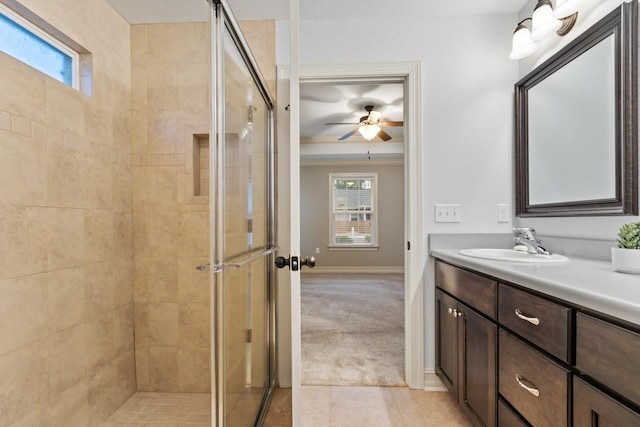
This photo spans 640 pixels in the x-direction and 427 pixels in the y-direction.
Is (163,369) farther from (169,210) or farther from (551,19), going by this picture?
(551,19)

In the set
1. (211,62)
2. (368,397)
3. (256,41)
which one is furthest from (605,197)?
(256,41)

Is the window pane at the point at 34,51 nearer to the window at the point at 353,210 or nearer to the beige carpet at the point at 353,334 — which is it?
the beige carpet at the point at 353,334

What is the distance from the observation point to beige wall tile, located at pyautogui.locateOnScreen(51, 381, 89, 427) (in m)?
1.40

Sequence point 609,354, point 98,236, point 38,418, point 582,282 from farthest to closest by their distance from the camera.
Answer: point 98,236
point 38,418
point 582,282
point 609,354

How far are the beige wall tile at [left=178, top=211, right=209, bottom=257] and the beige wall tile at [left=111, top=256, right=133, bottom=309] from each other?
32 cm

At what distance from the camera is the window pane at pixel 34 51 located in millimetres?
1208

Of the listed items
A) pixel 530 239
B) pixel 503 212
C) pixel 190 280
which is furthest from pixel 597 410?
pixel 190 280

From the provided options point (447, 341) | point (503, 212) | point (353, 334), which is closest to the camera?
point (447, 341)

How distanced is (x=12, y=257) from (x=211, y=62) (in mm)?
1144

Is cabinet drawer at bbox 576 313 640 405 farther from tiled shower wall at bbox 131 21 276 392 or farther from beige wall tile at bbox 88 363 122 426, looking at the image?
beige wall tile at bbox 88 363 122 426

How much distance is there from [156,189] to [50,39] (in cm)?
86

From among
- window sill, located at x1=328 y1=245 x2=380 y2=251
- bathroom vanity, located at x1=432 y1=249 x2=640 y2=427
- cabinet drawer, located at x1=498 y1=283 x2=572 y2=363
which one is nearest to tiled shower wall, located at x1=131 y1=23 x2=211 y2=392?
bathroom vanity, located at x1=432 y1=249 x2=640 y2=427

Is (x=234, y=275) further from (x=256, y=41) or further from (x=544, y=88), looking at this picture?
(x=544, y=88)

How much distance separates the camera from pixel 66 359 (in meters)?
1.45
